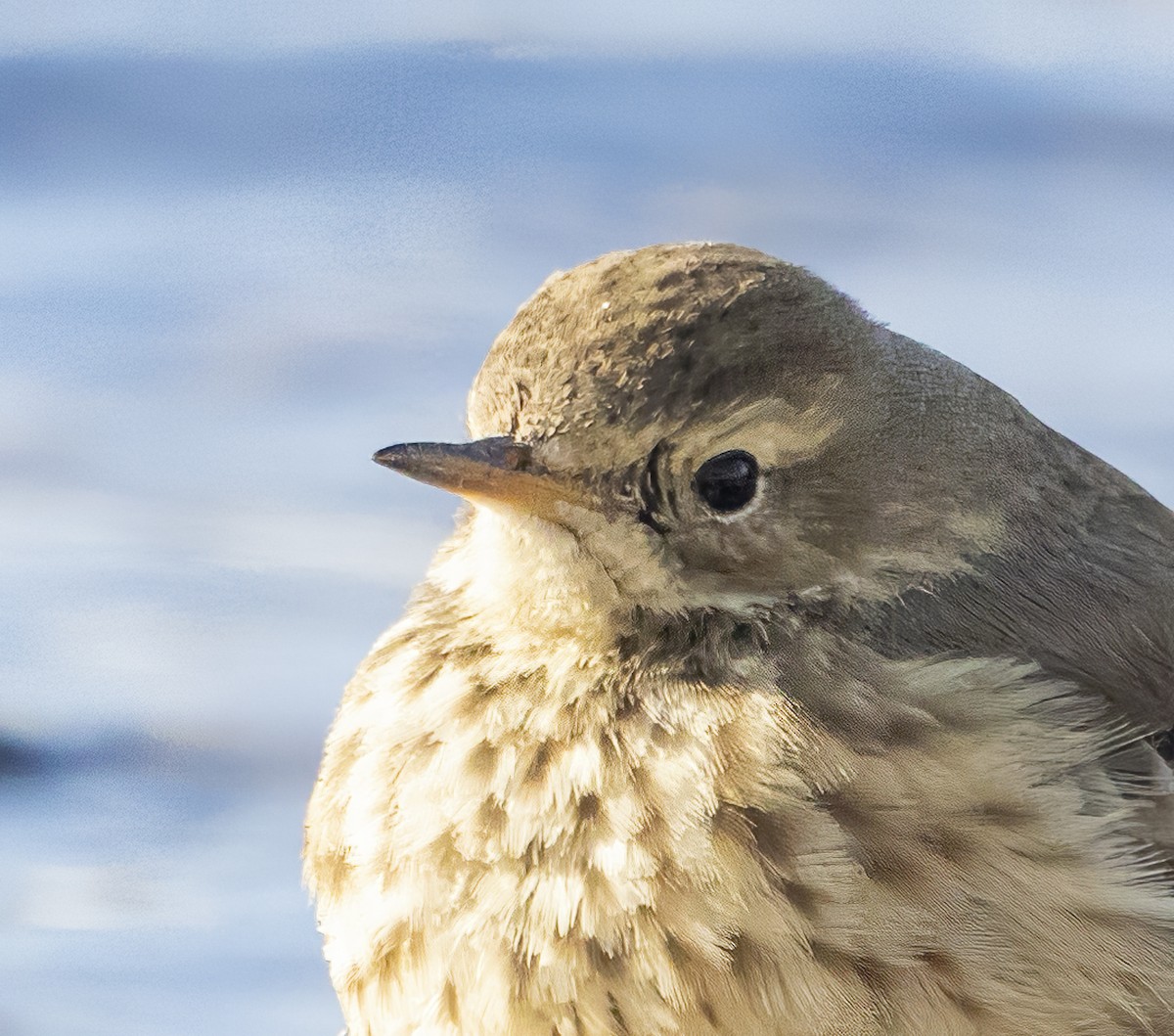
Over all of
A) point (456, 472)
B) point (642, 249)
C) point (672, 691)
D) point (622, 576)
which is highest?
point (642, 249)

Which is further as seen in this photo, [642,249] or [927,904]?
[642,249]

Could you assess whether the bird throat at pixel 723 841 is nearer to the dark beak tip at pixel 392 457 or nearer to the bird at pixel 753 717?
the bird at pixel 753 717

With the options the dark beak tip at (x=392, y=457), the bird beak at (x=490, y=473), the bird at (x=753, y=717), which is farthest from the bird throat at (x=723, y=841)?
the dark beak tip at (x=392, y=457)

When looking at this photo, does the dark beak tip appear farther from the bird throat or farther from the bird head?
the bird throat

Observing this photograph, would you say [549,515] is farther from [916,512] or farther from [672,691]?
[916,512]

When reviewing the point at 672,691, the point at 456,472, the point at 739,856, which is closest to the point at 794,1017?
the point at 739,856

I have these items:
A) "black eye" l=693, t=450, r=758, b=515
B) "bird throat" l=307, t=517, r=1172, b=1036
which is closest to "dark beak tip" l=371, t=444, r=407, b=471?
"bird throat" l=307, t=517, r=1172, b=1036

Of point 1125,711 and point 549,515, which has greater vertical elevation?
point 549,515
